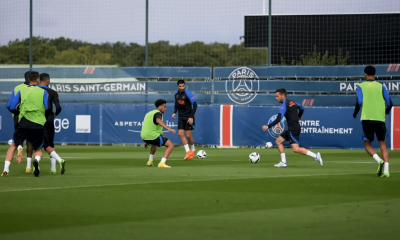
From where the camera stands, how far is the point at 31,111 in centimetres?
1249

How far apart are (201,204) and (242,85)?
16929mm

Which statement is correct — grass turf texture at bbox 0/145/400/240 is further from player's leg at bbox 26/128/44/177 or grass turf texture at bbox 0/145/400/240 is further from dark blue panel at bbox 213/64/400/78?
dark blue panel at bbox 213/64/400/78

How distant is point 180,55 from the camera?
29.7 metres

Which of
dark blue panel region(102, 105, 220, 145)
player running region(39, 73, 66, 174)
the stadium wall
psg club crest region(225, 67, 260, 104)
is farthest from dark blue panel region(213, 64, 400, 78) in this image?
player running region(39, 73, 66, 174)

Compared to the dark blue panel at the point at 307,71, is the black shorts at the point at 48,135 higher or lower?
lower

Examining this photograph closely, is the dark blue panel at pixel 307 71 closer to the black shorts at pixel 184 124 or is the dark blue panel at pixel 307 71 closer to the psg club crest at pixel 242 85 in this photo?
the psg club crest at pixel 242 85

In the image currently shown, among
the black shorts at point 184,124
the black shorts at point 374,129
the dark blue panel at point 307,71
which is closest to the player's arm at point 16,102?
the black shorts at point 374,129

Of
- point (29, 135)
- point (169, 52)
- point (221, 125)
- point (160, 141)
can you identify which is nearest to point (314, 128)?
point (221, 125)

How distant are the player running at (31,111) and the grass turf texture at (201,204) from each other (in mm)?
748

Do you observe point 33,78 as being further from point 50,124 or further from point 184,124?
point 184,124

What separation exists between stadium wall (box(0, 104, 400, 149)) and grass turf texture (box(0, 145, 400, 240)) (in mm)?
9525

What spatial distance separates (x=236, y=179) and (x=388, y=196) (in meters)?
3.27

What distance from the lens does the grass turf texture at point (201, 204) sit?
6.71m

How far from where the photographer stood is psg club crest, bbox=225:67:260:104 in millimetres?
25234
